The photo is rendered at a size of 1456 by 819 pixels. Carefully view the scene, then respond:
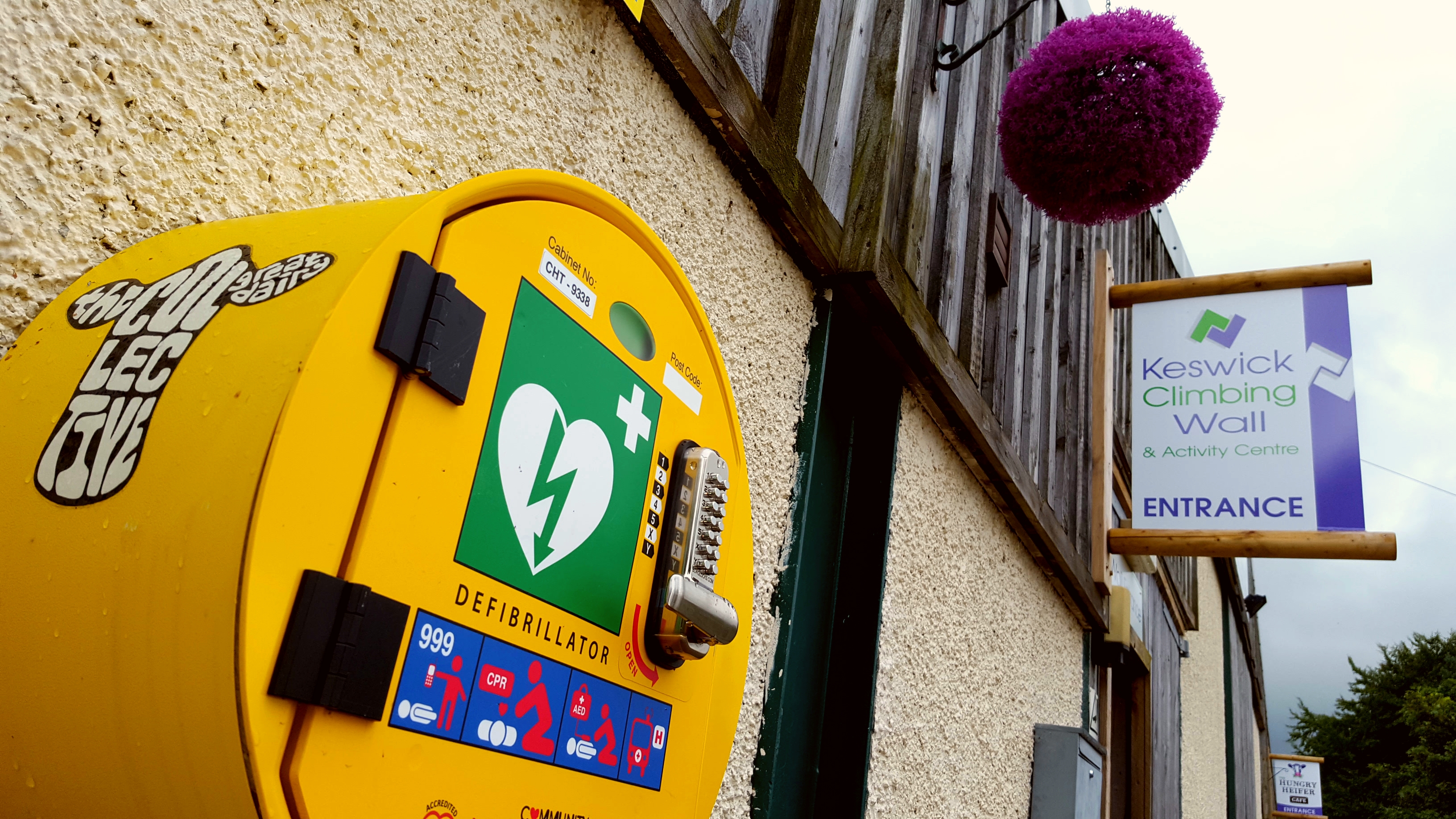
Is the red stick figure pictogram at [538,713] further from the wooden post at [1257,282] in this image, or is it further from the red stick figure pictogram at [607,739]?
the wooden post at [1257,282]

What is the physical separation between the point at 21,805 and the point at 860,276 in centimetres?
176

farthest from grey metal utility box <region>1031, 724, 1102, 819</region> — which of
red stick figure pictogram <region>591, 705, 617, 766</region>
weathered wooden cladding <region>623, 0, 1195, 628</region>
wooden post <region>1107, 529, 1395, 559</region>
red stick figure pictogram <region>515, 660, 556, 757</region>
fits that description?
red stick figure pictogram <region>515, 660, 556, 757</region>

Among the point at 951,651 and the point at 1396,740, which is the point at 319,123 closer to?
the point at 951,651

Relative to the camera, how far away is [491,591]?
753 millimetres

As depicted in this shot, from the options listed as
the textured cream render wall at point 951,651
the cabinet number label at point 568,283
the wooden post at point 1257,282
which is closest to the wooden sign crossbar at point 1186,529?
the wooden post at point 1257,282

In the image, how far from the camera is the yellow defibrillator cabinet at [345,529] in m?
0.56

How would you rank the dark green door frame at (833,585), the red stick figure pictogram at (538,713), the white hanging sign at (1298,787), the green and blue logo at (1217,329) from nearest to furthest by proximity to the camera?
the red stick figure pictogram at (538,713) → the dark green door frame at (833,585) → the green and blue logo at (1217,329) → the white hanging sign at (1298,787)

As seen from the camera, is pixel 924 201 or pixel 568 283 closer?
pixel 568 283

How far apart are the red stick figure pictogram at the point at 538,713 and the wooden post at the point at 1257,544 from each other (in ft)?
10.6

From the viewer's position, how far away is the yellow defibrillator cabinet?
0.56 m

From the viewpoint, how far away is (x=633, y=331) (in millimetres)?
980

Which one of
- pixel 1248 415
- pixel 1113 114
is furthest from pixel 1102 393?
pixel 1113 114

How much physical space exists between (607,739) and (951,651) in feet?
6.57

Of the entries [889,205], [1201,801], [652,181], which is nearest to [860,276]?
[889,205]
